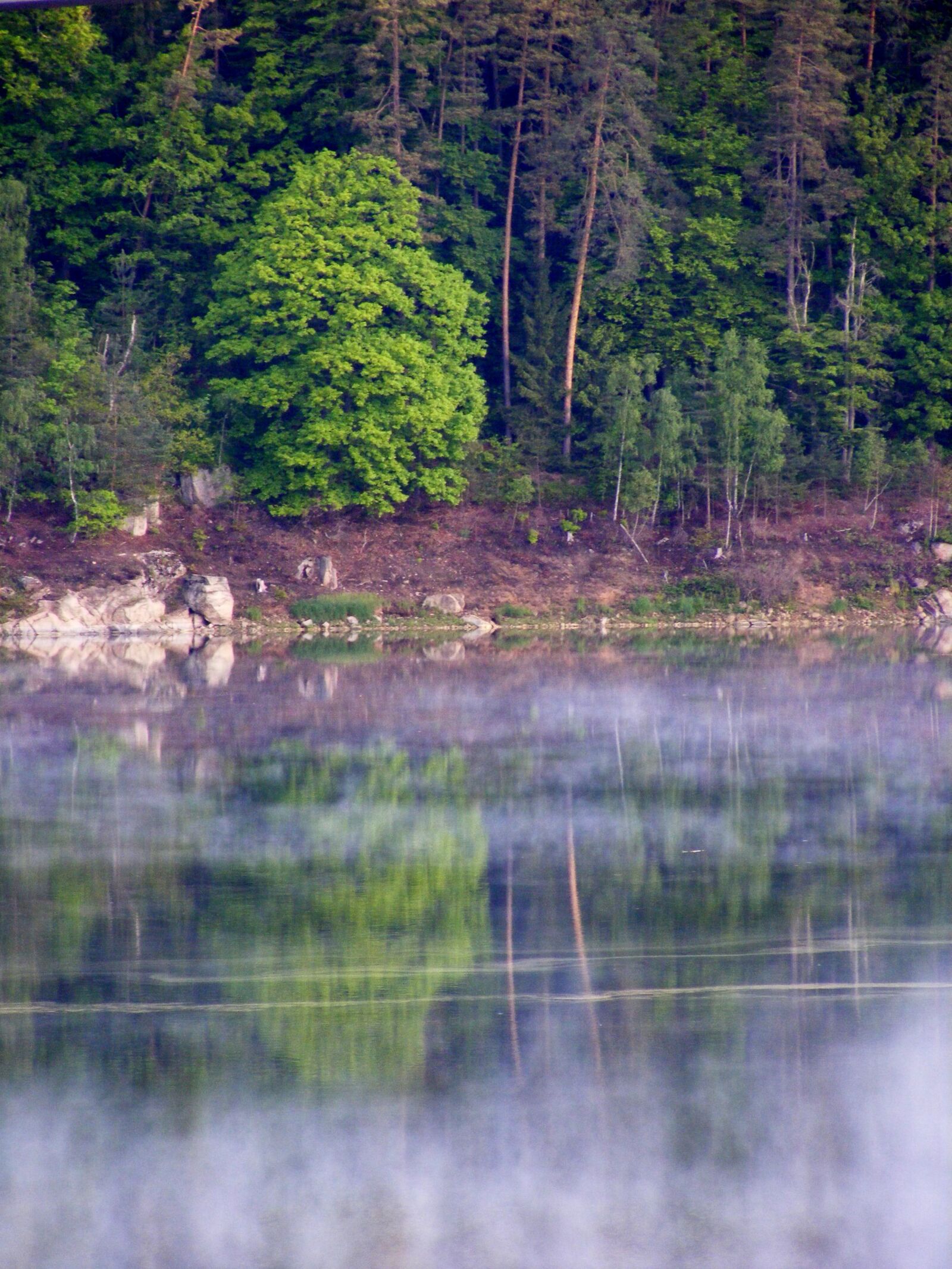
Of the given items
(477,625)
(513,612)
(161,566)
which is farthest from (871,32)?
(161,566)

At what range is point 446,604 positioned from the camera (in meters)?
39.1

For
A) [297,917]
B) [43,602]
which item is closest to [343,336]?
[43,602]

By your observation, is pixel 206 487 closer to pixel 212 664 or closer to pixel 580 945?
pixel 212 664

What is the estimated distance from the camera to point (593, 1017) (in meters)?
8.55

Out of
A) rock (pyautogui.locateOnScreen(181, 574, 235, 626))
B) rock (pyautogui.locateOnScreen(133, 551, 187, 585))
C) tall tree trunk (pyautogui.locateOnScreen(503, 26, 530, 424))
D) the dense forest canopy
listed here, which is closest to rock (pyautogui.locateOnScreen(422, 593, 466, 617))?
the dense forest canopy

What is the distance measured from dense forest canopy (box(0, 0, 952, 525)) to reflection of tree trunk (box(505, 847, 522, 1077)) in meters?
28.7

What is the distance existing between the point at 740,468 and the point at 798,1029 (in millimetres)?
34920

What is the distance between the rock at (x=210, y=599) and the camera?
36750 mm

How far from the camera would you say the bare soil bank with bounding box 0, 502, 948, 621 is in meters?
38.7

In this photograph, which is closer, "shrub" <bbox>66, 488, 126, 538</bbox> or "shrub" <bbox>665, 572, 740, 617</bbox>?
"shrub" <bbox>66, 488, 126, 538</bbox>

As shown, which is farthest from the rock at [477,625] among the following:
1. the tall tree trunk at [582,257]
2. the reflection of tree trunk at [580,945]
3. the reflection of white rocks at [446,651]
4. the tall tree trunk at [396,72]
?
the reflection of tree trunk at [580,945]

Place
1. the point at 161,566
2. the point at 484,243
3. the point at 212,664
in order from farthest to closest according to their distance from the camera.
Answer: the point at 484,243
the point at 161,566
the point at 212,664

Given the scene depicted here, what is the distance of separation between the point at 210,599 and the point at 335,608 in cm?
324

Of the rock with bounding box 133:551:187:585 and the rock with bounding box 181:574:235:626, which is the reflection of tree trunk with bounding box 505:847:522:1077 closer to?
the rock with bounding box 181:574:235:626
